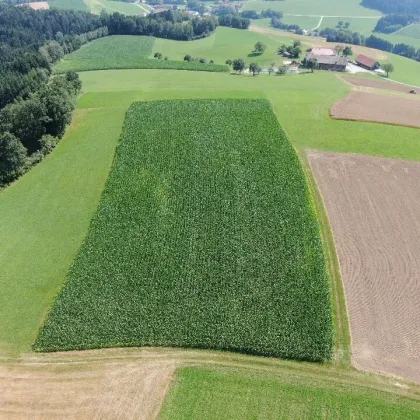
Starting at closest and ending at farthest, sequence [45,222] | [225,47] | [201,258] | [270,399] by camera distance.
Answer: [270,399]
[201,258]
[45,222]
[225,47]

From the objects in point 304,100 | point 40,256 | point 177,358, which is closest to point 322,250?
point 177,358

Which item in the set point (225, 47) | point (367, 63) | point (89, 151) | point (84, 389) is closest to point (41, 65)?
point (89, 151)

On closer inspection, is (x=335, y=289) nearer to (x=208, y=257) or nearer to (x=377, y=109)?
(x=208, y=257)

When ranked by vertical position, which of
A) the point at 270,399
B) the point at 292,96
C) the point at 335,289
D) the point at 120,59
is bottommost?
the point at 120,59

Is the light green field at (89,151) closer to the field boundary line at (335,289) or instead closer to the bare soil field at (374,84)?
the bare soil field at (374,84)

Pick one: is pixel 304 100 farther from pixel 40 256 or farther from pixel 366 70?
pixel 40 256

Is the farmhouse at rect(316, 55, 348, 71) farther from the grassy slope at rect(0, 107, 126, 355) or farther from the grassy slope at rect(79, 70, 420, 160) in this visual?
the grassy slope at rect(0, 107, 126, 355)
